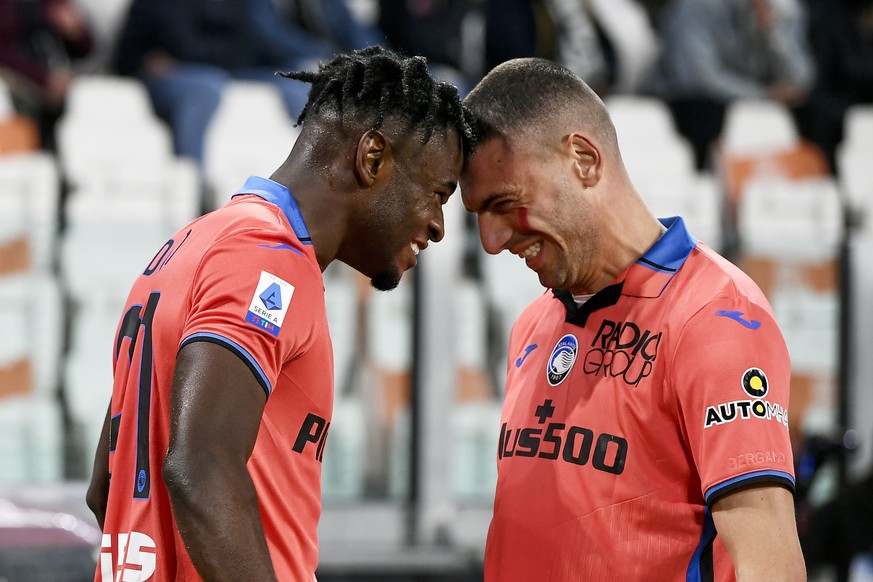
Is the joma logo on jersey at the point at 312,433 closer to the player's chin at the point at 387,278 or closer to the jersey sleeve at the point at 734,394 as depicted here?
the player's chin at the point at 387,278

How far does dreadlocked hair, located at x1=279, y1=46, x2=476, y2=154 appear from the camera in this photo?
2.22 metres

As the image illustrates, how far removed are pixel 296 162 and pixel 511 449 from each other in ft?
2.75

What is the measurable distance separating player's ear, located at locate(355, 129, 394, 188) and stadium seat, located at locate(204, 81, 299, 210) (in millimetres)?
3795

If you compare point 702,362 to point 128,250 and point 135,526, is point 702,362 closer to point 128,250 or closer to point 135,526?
point 135,526

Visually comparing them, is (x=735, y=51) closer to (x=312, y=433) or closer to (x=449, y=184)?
(x=449, y=184)

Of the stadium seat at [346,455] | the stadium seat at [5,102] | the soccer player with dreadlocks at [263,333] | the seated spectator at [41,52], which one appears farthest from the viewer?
the seated spectator at [41,52]

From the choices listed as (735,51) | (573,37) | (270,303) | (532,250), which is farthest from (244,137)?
(270,303)

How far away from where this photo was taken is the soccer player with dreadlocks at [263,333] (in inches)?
73.3

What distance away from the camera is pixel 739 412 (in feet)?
7.22

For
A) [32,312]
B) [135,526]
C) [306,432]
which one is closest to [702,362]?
[306,432]

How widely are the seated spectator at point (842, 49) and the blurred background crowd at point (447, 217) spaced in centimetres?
2

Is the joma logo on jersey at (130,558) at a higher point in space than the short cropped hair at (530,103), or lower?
lower

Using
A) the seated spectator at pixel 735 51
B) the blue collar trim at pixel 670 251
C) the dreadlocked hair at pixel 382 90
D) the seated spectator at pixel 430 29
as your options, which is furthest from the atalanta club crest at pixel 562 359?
the seated spectator at pixel 735 51

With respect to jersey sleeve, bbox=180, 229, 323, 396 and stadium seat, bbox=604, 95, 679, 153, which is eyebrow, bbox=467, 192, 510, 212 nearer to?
jersey sleeve, bbox=180, 229, 323, 396
